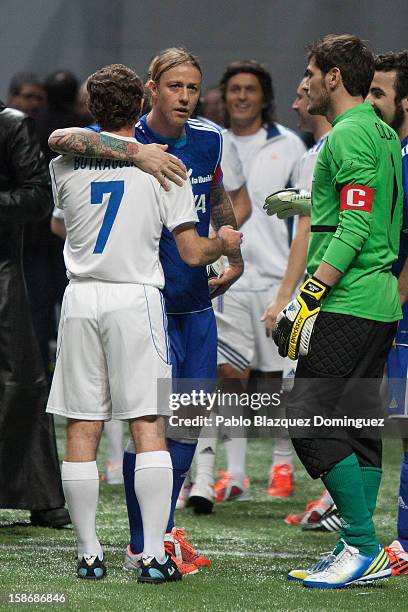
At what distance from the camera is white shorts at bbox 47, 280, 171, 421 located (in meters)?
4.49

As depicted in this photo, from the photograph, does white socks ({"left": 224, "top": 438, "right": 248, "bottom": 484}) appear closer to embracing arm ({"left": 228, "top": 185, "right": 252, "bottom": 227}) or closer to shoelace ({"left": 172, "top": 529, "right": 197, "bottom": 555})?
embracing arm ({"left": 228, "top": 185, "right": 252, "bottom": 227})

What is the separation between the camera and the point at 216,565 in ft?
16.7

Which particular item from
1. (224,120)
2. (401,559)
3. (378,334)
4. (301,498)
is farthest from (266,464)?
(378,334)

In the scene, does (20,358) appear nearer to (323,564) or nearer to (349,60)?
(323,564)

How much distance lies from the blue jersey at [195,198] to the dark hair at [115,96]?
0.39 m

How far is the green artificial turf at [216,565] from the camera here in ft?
14.1

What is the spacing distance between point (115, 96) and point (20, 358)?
1614 millimetres

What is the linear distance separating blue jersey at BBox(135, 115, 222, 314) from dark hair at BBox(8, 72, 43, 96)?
5343 mm

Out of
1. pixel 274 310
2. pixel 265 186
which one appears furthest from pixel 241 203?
pixel 265 186

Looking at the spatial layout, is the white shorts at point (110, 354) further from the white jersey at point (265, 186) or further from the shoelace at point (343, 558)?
the white jersey at point (265, 186)

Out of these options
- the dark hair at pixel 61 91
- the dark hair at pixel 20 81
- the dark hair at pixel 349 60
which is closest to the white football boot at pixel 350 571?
the dark hair at pixel 349 60

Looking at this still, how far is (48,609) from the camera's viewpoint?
4105mm

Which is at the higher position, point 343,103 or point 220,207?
point 343,103

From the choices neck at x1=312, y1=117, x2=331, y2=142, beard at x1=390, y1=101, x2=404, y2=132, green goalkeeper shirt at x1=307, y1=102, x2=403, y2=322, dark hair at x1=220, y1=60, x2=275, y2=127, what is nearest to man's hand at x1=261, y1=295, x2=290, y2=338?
neck at x1=312, y1=117, x2=331, y2=142
